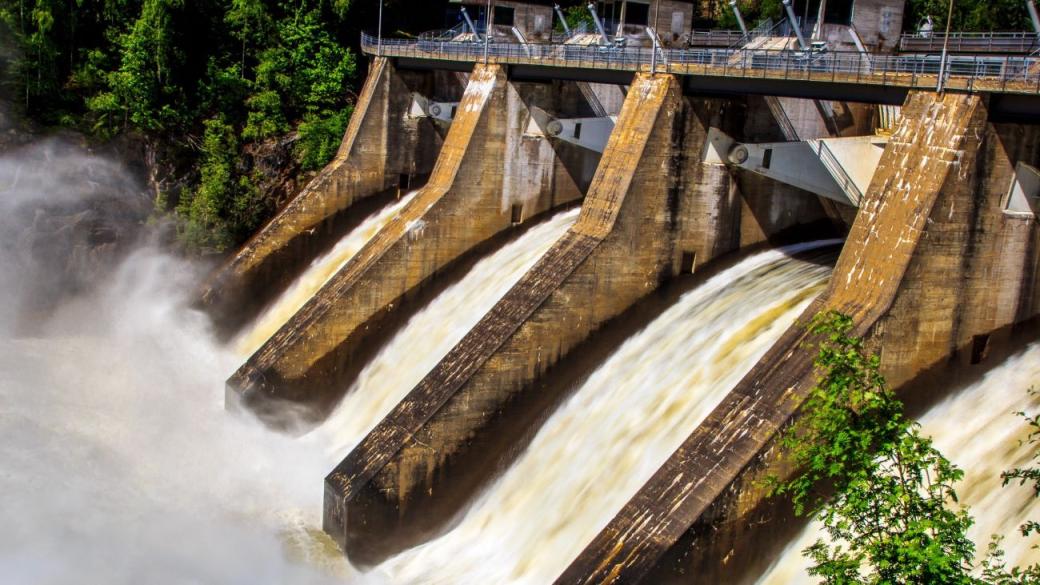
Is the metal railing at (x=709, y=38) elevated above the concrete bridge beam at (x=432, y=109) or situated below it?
above

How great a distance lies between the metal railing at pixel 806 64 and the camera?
53.7ft

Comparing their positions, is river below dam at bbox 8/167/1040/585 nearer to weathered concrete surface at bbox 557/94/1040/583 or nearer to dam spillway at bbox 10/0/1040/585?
dam spillway at bbox 10/0/1040/585

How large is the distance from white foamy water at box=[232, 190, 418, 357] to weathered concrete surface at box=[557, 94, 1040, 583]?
17513mm

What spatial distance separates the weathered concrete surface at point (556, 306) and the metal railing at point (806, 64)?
93cm

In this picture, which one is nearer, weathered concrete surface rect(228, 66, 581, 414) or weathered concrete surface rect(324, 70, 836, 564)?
weathered concrete surface rect(324, 70, 836, 564)

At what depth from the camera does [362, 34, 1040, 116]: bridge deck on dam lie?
16422 millimetres

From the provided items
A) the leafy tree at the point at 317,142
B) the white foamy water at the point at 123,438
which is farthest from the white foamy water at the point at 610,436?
the leafy tree at the point at 317,142

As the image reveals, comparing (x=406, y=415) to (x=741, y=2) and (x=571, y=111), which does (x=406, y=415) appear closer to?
(x=571, y=111)

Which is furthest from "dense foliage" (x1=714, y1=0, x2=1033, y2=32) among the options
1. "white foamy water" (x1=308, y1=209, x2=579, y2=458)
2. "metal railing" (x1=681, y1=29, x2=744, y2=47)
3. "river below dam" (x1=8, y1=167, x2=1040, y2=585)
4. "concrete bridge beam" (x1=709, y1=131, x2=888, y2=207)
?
"river below dam" (x1=8, y1=167, x2=1040, y2=585)

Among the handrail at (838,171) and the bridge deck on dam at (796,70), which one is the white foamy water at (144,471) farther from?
the handrail at (838,171)

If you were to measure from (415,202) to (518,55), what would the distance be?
4550 mm

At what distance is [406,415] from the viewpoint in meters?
20.9

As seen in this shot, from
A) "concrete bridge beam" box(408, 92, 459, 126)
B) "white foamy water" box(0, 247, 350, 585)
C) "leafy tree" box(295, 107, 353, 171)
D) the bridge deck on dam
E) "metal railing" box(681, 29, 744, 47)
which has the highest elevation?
"metal railing" box(681, 29, 744, 47)

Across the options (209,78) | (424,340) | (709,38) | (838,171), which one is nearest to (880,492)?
(838,171)
